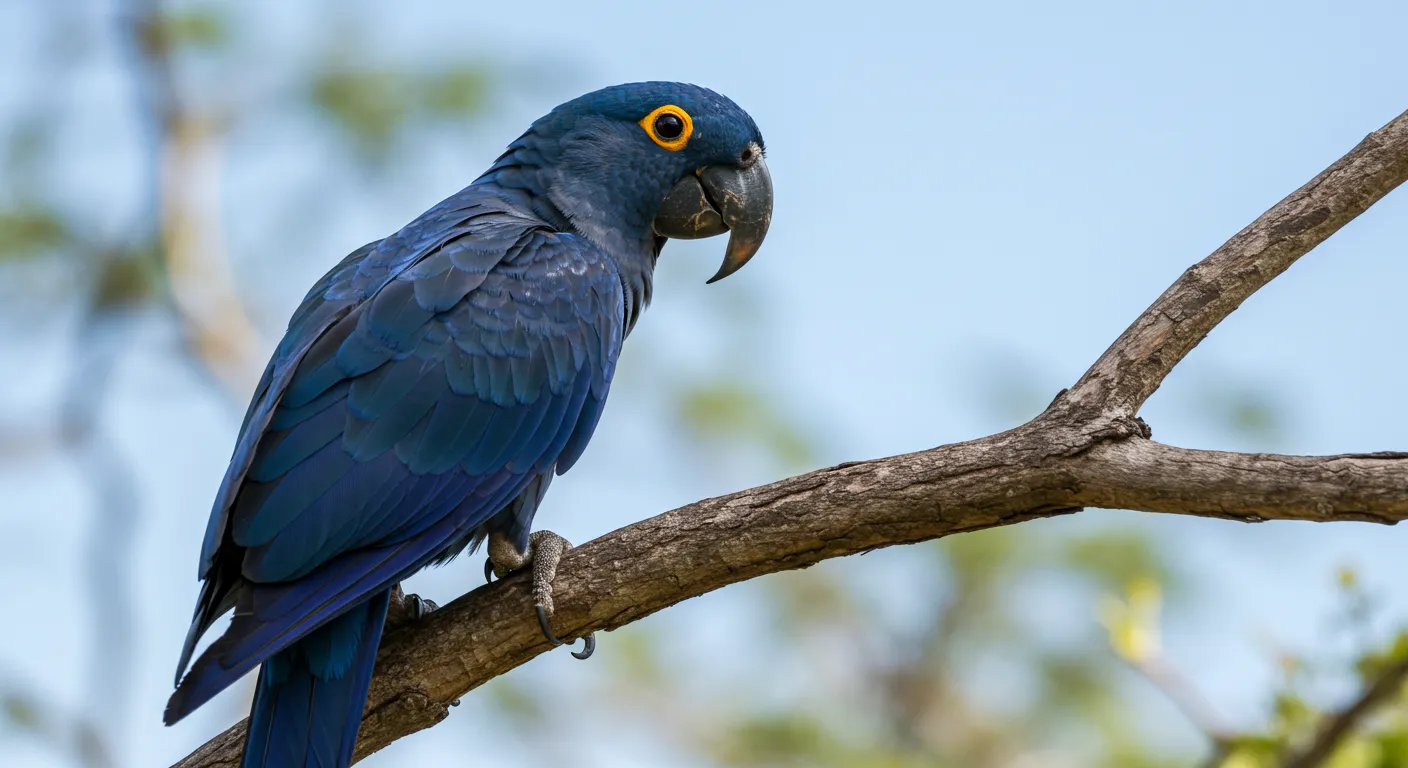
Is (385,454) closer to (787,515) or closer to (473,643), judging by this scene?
(473,643)

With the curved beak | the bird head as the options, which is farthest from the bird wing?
the curved beak

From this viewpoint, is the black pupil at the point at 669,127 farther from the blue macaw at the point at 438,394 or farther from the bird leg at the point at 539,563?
the bird leg at the point at 539,563

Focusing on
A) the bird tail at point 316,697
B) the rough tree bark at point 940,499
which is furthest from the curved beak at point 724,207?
the bird tail at point 316,697

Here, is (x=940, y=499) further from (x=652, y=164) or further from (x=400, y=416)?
(x=652, y=164)

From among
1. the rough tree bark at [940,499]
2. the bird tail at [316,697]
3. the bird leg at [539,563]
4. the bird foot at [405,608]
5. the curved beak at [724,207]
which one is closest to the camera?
the rough tree bark at [940,499]

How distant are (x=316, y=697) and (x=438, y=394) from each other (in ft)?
2.62

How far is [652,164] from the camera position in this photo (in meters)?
4.09

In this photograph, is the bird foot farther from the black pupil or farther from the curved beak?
the black pupil

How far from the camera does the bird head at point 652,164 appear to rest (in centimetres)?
405

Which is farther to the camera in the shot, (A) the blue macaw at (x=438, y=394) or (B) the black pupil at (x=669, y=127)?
(B) the black pupil at (x=669, y=127)

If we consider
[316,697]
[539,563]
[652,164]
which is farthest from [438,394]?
[652,164]

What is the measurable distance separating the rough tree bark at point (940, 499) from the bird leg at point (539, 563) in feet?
0.11

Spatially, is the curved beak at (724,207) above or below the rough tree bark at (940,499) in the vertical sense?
above

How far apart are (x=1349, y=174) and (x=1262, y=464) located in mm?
837
